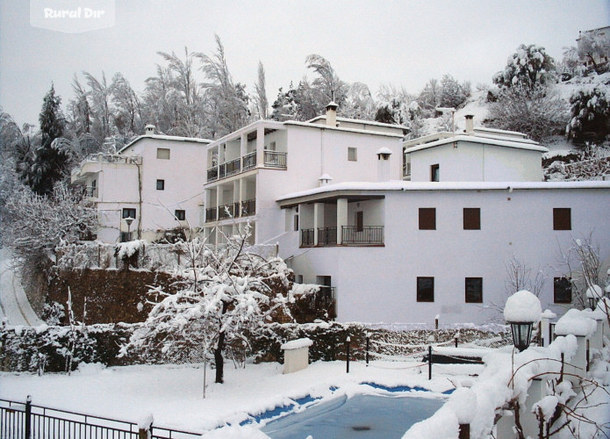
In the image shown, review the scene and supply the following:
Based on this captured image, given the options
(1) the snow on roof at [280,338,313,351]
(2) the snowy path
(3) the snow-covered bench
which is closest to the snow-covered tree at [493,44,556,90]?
(1) the snow on roof at [280,338,313,351]

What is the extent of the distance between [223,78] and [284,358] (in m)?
33.8

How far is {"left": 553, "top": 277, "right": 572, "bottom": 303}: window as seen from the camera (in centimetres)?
2077

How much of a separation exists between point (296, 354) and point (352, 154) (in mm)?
14965

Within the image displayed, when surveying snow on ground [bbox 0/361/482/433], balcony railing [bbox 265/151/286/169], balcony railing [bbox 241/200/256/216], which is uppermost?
balcony railing [bbox 265/151/286/169]

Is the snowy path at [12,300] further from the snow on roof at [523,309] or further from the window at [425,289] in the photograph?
the snow on roof at [523,309]

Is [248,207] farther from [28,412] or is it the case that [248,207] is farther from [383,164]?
[28,412]

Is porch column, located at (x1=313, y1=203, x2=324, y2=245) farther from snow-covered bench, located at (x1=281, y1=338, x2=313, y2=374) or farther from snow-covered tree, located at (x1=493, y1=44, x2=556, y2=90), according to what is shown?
snow-covered tree, located at (x1=493, y1=44, x2=556, y2=90)

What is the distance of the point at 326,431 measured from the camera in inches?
454

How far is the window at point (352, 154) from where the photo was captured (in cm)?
2891

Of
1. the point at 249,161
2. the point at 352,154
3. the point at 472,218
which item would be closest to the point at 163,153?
the point at 249,161

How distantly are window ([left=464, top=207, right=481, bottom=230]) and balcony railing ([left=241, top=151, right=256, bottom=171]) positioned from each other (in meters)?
10.8

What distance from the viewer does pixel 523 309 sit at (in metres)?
7.54

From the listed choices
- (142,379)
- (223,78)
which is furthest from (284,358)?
(223,78)

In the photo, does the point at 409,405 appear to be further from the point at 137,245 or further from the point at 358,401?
the point at 137,245
